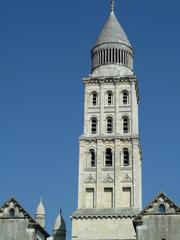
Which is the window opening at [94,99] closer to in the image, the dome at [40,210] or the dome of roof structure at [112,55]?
the dome of roof structure at [112,55]

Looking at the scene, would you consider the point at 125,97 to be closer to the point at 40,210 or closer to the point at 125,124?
the point at 125,124

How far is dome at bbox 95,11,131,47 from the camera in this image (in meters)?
78.0

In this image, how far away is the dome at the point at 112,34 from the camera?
256ft

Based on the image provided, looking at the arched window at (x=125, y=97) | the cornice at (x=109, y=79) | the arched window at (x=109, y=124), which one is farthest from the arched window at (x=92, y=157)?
the cornice at (x=109, y=79)

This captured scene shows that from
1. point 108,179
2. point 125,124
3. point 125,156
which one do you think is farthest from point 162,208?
point 125,124

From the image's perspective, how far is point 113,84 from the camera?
247 feet

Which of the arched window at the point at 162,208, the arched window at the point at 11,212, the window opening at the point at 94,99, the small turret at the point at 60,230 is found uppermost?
the window opening at the point at 94,99

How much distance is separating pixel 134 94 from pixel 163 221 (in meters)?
31.5

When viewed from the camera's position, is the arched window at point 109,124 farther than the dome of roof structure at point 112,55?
No

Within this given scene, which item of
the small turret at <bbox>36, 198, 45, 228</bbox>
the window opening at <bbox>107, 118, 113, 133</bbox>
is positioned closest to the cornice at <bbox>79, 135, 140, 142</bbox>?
the window opening at <bbox>107, 118, 113, 133</bbox>

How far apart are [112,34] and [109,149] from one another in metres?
16.6

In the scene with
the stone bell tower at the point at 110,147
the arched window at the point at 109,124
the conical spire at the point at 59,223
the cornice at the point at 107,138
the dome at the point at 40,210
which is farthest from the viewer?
the dome at the point at 40,210

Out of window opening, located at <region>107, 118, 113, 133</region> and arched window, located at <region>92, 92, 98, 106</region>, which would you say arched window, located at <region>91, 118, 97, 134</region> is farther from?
arched window, located at <region>92, 92, 98, 106</region>

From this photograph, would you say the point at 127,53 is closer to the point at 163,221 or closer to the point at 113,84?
the point at 113,84
